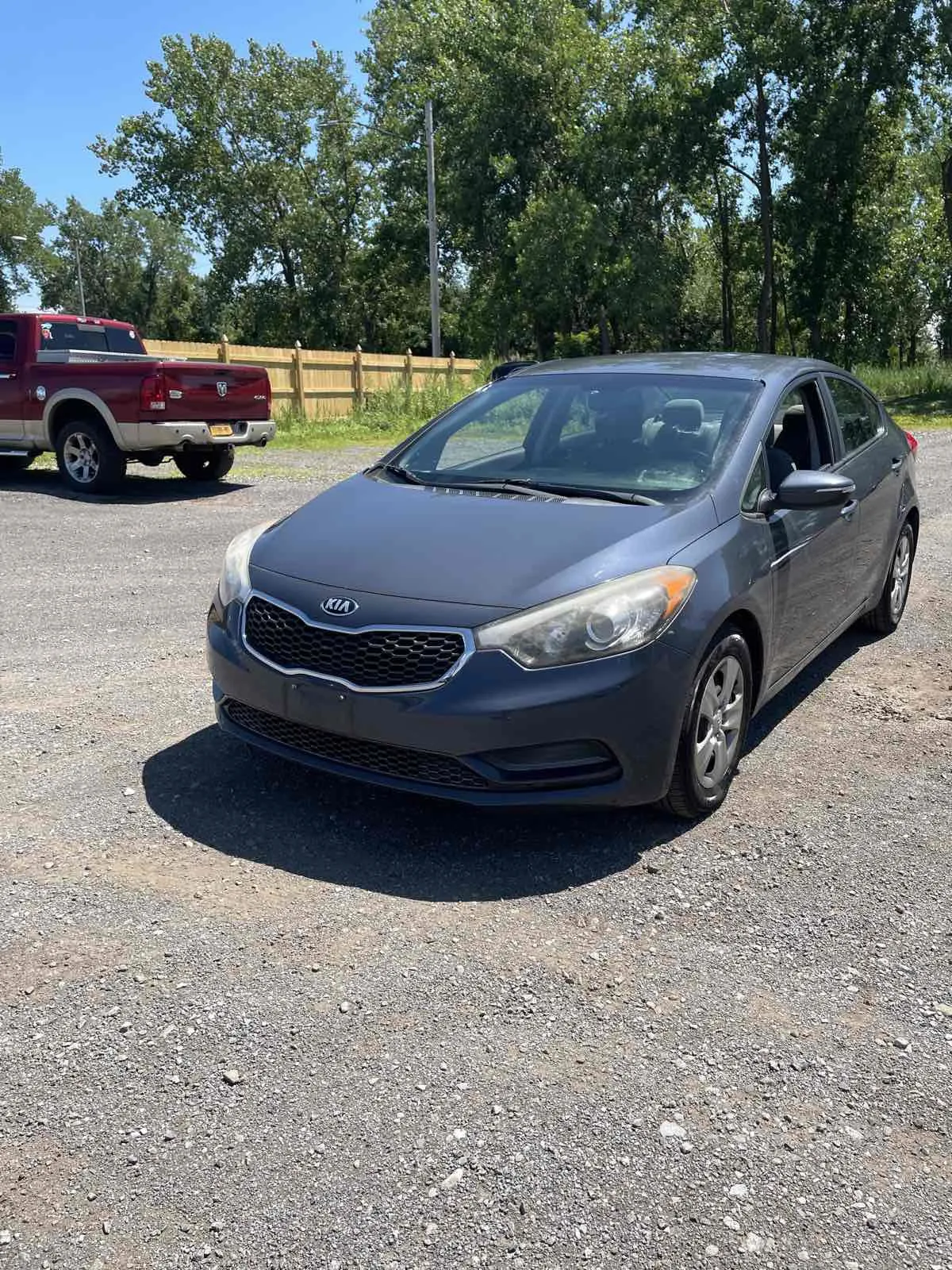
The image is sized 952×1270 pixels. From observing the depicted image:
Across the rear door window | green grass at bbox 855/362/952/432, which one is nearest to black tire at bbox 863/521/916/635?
the rear door window

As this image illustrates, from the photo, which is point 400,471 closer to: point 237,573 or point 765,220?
point 237,573

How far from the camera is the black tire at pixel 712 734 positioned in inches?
146

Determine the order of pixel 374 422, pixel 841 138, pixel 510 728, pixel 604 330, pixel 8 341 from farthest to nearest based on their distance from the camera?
pixel 604 330
pixel 841 138
pixel 374 422
pixel 8 341
pixel 510 728

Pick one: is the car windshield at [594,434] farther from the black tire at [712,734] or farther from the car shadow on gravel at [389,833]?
the car shadow on gravel at [389,833]

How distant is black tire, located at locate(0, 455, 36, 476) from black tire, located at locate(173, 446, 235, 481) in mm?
1810

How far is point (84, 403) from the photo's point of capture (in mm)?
12250

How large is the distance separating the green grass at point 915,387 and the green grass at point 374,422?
12.3 metres

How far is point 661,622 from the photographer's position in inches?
140

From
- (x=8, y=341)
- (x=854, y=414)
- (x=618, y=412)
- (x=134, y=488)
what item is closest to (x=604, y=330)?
(x=134, y=488)

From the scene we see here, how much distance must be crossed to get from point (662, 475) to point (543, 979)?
2155 mm

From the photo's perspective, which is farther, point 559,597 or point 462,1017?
point 559,597

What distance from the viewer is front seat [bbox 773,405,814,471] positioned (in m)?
4.96

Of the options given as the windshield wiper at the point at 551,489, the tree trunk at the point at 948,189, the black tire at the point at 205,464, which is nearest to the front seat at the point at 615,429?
the windshield wiper at the point at 551,489

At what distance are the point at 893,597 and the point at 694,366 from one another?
2.25 metres
